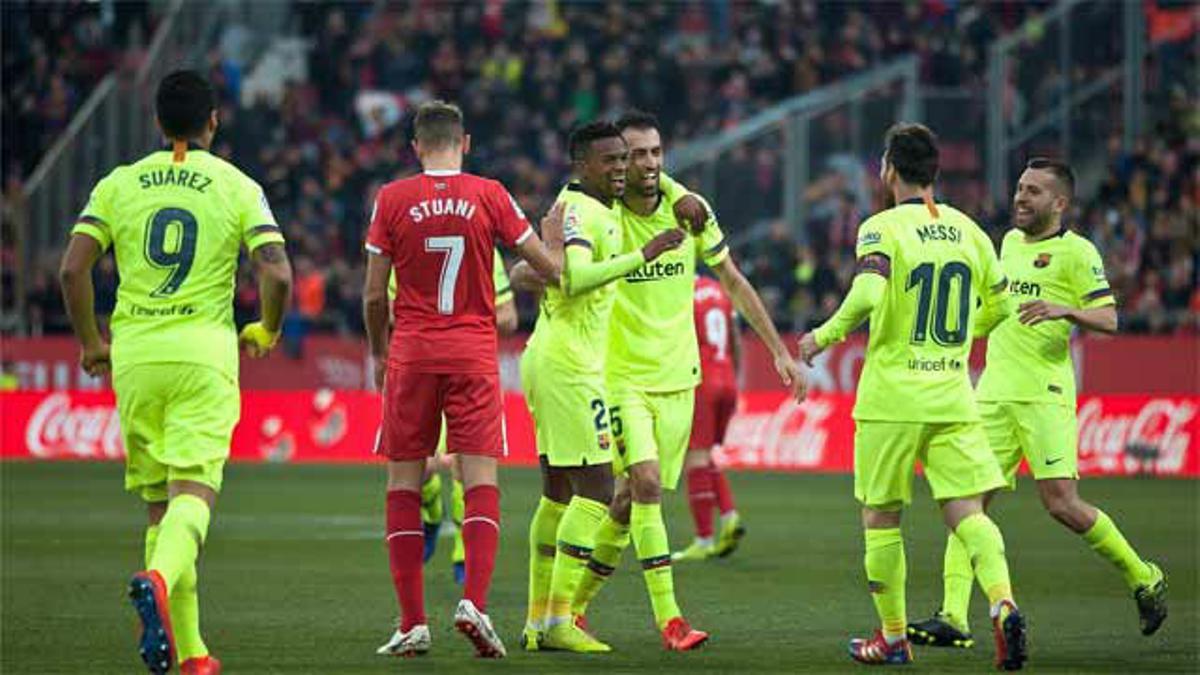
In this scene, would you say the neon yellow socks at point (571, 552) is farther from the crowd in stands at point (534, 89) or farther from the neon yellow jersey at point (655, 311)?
the crowd in stands at point (534, 89)

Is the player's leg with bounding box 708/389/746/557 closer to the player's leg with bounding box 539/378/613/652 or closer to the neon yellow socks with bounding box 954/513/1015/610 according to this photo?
the player's leg with bounding box 539/378/613/652

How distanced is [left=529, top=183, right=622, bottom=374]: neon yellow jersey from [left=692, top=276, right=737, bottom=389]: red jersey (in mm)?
6312

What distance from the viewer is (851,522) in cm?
1942

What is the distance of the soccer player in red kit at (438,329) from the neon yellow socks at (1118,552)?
10.7 feet

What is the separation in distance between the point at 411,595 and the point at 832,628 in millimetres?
2647

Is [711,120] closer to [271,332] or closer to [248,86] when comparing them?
[248,86]

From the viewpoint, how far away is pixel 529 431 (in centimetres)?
2684

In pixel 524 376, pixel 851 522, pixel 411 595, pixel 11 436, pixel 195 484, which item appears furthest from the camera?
pixel 11 436

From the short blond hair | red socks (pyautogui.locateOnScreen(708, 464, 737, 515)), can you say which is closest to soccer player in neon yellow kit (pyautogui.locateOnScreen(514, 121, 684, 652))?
the short blond hair

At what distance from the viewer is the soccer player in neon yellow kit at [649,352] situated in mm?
11070

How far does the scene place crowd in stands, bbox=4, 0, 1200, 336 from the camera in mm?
30734

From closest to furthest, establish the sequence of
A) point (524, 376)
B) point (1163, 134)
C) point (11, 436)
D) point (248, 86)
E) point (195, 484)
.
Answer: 1. point (195, 484)
2. point (524, 376)
3. point (11, 436)
4. point (1163, 134)
5. point (248, 86)

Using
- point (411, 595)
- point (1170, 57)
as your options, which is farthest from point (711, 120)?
point (411, 595)

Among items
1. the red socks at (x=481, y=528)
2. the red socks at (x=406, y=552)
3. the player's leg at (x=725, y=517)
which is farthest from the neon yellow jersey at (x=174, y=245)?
the player's leg at (x=725, y=517)
